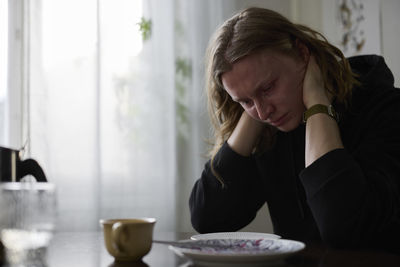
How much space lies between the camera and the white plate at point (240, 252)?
70 centimetres

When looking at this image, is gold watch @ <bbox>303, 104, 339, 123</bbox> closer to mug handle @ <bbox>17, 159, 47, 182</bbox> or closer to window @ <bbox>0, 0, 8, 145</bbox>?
mug handle @ <bbox>17, 159, 47, 182</bbox>

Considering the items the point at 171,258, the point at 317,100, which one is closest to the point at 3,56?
the point at 317,100

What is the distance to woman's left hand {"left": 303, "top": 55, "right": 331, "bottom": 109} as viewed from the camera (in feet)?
4.15

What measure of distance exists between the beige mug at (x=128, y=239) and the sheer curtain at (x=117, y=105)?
1.47 m

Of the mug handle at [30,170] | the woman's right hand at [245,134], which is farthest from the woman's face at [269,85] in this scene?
the mug handle at [30,170]

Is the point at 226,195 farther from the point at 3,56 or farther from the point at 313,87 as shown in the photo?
the point at 3,56

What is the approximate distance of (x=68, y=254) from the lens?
0.89m

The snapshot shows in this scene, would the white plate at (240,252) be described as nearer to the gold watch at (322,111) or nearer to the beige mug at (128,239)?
the beige mug at (128,239)

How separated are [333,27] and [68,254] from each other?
86.4 inches

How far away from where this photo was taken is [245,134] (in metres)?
1.44

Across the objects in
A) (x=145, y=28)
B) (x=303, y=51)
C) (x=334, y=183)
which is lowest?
(x=334, y=183)

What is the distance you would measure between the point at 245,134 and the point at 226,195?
0.19 meters

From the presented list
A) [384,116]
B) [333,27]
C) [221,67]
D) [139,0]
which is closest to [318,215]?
[384,116]

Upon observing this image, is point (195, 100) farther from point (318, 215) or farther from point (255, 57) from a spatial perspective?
point (318, 215)
